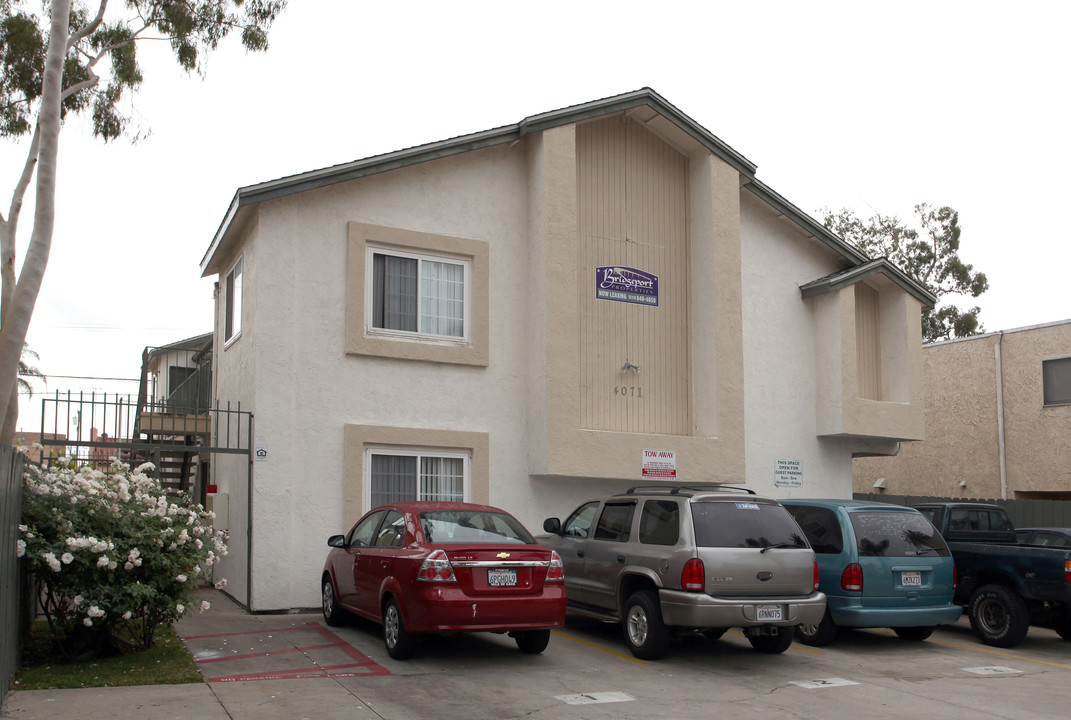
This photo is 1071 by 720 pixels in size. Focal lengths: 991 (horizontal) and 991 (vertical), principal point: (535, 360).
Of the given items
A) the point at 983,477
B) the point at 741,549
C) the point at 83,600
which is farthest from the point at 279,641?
the point at 983,477

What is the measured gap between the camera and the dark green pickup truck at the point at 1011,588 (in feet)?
38.6

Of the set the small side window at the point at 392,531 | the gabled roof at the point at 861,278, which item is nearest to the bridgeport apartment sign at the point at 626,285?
the gabled roof at the point at 861,278

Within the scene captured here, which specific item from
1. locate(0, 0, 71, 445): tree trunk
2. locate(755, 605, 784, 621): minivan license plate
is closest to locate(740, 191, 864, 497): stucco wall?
locate(755, 605, 784, 621): minivan license plate

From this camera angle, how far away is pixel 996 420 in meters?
26.0

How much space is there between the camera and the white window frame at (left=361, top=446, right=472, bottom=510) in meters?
13.7

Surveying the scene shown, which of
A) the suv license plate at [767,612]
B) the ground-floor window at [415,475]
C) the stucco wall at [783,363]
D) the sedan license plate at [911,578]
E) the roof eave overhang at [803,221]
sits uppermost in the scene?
the roof eave overhang at [803,221]

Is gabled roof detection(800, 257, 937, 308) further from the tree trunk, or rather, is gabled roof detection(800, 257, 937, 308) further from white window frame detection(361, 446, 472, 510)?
the tree trunk

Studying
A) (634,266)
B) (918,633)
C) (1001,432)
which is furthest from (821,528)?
(1001,432)

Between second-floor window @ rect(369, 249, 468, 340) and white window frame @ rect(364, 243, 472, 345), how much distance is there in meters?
0.01

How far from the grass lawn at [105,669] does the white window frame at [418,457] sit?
13.0 feet

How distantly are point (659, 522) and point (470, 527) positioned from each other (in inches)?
80.1

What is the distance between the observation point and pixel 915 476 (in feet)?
92.7

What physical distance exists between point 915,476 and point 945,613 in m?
17.9

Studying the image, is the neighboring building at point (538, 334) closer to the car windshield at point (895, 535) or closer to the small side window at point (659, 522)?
the small side window at point (659, 522)
